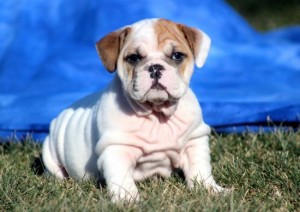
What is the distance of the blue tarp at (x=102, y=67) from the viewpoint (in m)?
6.14

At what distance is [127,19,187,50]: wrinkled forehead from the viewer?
4262 millimetres

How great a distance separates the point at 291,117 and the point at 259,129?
29cm

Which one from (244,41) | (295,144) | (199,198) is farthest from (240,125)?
(244,41)

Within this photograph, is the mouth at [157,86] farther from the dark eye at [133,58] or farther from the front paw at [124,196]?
the front paw at [124,196]

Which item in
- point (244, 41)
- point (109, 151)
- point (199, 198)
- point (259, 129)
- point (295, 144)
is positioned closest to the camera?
point (199, 198)

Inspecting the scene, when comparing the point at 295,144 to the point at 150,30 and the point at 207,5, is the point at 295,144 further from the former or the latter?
the point at 207,5

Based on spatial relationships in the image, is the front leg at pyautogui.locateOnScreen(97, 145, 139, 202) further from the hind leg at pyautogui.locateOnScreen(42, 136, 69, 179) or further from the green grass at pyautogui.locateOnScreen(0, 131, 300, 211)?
the hind leg at pyautogui.locateOnScreen(42, 136, 69, 179)

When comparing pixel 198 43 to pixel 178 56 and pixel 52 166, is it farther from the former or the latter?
pixel 52 166

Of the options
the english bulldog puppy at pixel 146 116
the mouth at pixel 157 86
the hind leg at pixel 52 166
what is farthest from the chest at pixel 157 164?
the hind leg at pixel 52 166

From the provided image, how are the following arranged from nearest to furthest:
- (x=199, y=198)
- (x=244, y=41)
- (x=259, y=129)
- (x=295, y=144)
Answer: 1. (x=199, y=198)
2. (x=295, y=144)
3. (x=259, y=129)
4. (x=244, y=41)

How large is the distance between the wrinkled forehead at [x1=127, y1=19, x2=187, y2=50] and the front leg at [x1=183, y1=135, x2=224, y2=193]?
638mm

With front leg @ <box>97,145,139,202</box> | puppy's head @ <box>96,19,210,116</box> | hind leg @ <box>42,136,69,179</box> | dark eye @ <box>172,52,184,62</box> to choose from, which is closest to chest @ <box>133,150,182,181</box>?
front leg @ <box>97,145,139,202</box>

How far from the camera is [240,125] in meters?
5.98

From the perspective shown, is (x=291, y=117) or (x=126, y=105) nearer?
(x=126, y=105)
